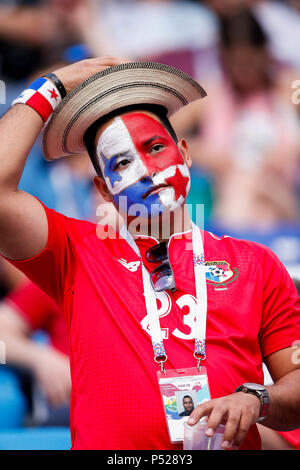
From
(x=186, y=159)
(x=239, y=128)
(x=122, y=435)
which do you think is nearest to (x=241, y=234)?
(x=239, y=128)

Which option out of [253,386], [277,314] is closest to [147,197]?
[277,314]

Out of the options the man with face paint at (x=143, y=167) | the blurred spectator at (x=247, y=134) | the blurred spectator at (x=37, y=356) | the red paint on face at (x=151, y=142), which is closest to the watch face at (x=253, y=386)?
the man with face paint at (x=143, y=167)

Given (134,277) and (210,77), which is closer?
(134,277)

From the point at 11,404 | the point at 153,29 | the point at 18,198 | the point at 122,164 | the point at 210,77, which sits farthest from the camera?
the point at 153,29

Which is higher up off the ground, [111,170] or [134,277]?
[111,170]

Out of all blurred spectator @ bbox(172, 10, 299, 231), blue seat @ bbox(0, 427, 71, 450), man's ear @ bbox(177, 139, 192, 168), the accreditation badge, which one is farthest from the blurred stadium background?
the accreditation badge

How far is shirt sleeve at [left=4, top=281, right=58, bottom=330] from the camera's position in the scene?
12.0 ft

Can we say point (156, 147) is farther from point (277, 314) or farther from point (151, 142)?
point (277, 314)

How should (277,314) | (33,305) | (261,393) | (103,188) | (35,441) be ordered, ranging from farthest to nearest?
1. (33,305)
2. (35,441)
3. (103,188)
4. (277,314)
5. (261,393)

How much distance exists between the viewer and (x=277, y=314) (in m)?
2.19

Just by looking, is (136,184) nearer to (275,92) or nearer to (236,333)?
(236,333)

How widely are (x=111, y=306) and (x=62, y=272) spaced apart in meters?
0.22

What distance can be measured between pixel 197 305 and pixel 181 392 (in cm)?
30

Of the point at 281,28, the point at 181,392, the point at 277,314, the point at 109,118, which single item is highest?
the point at 281,28
